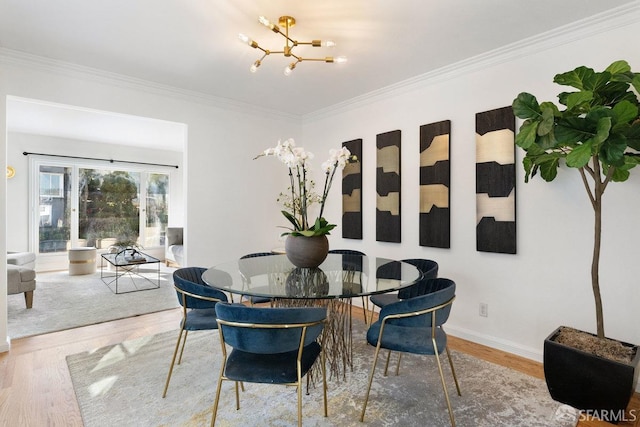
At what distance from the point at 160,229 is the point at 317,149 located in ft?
16.7

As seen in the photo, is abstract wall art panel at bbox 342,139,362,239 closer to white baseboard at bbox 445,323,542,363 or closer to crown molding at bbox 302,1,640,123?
crown molding at bbox 302,1,640,123

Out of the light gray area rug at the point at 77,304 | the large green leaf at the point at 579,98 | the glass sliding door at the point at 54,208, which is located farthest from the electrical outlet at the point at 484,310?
the glass sliding door at the point at 54,208

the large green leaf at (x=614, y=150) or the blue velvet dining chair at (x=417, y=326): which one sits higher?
the large green leaf at (x=614, y=150)

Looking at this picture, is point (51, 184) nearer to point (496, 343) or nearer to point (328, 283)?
point (328, 283)

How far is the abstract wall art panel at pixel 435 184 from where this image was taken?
3293mm

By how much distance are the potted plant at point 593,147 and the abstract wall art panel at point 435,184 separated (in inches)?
43.4

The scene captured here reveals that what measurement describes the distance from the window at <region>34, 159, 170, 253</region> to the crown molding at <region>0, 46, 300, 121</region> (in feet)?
14.2

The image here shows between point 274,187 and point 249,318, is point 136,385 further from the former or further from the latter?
point 274,187

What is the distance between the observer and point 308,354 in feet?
5.90

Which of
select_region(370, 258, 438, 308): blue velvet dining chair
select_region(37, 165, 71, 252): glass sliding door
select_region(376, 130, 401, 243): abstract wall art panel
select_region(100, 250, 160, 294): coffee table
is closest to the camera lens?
select_region(370, 258, 438, 308): blue velvet dining chair

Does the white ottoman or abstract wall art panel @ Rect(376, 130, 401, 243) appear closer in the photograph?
abstract wall art panel @ Rect(376, 130, 401, 243)

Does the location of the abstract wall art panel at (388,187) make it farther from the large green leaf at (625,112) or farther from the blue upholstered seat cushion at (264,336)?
the blue upholstered seat cushion at (264,336)

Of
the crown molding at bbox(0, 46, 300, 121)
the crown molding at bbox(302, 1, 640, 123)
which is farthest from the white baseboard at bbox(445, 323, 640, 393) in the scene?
the crown molding at bbox(0, 46, 300, 121)

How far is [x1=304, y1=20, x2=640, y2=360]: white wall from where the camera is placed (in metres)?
2.38
